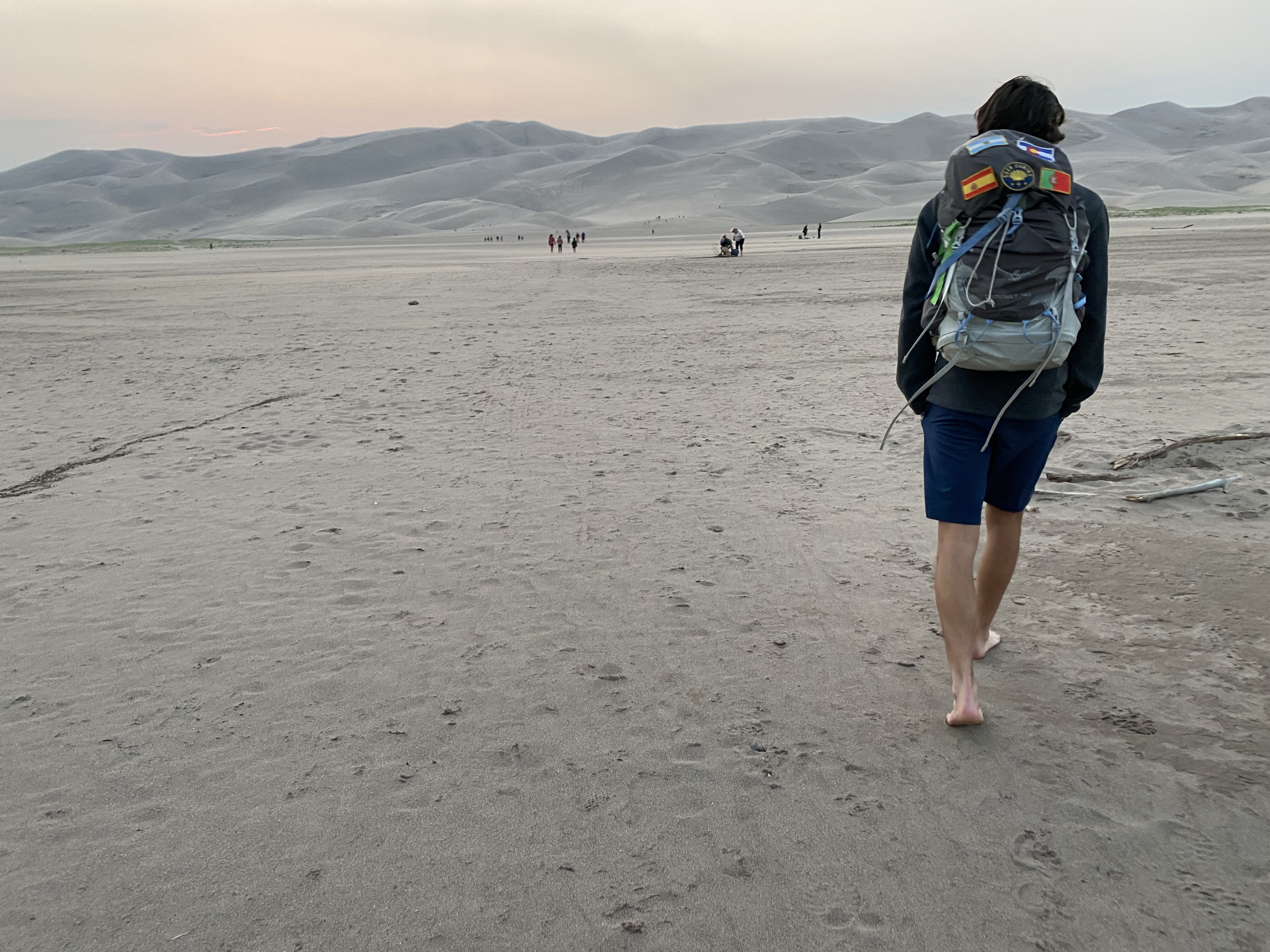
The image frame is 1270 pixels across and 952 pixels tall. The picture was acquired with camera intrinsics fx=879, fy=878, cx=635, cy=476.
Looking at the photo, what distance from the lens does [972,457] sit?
2.67 meters

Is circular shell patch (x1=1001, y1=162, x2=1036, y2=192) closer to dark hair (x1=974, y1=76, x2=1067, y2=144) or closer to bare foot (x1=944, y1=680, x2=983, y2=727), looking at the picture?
dark hair (x1=974, y1=76, x2=1067, y2=144)

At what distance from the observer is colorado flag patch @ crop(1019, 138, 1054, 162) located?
2.42m

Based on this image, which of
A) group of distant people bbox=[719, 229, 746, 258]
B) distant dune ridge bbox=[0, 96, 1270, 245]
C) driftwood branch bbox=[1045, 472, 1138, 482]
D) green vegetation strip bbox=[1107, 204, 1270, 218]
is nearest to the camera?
driftwood branch bbox=[1045, 472, 1138, 482]

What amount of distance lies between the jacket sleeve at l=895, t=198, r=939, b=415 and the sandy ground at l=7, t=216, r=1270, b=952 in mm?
1105

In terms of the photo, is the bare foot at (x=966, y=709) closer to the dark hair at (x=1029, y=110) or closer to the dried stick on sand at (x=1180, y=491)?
the dark hair at (x=1029, y=110)

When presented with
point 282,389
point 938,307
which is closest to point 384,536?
point 938,307

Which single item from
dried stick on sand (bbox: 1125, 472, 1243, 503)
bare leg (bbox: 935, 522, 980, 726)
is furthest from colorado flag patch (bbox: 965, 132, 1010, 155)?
dried stick on sand (bbox: 1125, 472, 1243, 503)

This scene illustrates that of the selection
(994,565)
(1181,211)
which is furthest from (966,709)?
(1181,211)

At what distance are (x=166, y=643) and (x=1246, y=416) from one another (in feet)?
22.8

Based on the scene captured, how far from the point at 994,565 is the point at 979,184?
1312mm

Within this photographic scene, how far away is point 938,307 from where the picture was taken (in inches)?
103

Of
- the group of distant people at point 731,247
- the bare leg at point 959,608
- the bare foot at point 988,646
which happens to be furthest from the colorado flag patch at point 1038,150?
the group of distant people at point 731,247

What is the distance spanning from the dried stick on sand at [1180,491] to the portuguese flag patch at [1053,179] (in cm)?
304

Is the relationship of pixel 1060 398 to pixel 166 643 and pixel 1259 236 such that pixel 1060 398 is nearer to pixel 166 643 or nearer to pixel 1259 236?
pixel 166 643
